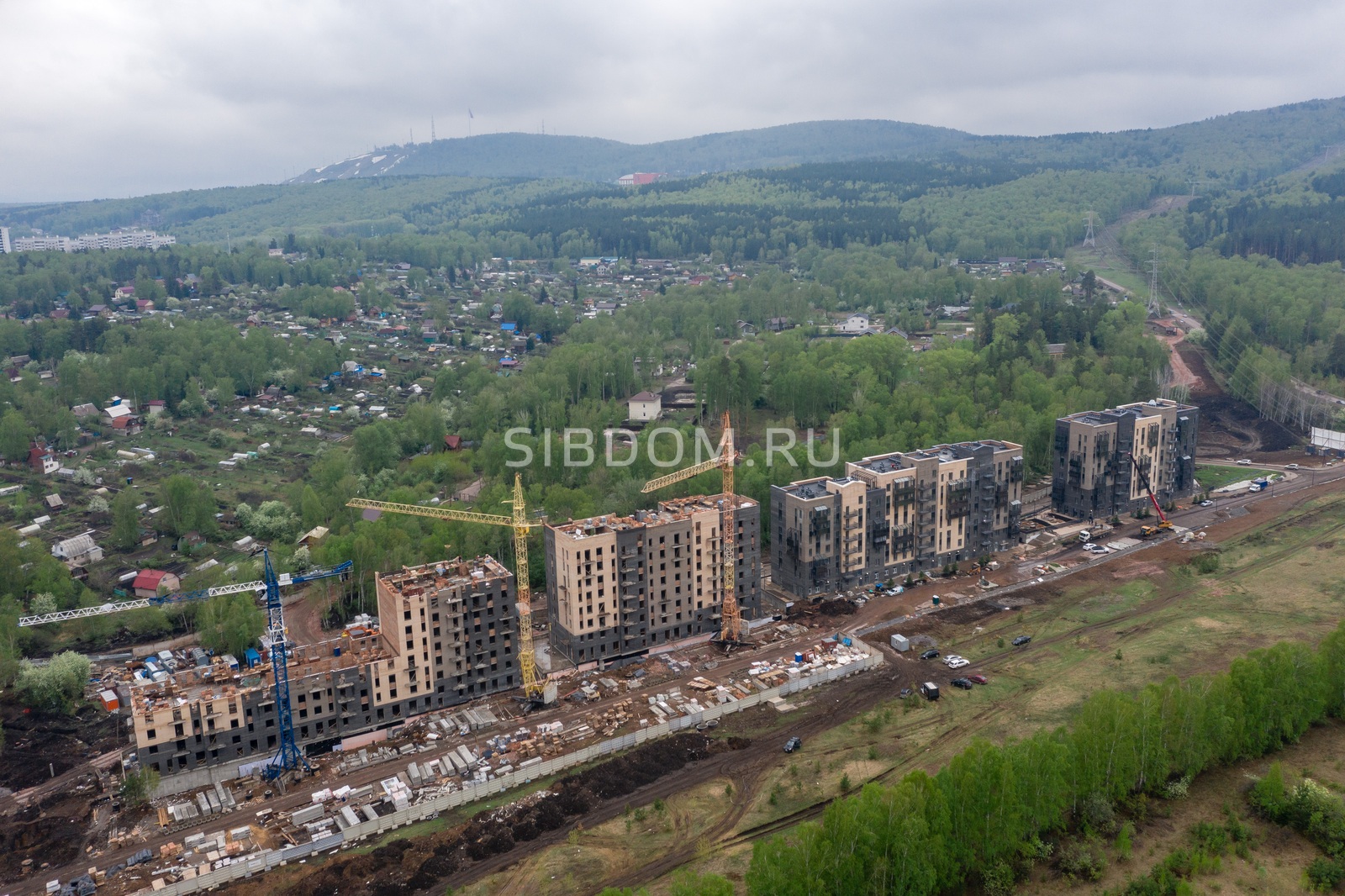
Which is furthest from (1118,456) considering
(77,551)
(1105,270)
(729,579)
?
(1105,270)

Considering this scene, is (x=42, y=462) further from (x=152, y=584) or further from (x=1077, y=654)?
(x=1077, y=654)

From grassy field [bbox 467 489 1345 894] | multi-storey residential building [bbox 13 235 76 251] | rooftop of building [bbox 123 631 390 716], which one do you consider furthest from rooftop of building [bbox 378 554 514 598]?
multi-storey residential building [bbox 13 235 76 251]

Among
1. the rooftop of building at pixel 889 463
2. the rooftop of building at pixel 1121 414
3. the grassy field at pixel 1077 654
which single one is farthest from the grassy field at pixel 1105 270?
the rooftop of building at pixel 889 463

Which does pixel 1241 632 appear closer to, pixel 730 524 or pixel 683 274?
pixel 730 524

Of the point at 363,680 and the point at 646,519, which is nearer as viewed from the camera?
the point at 363,680

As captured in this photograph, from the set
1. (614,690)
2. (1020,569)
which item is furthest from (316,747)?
(1020,569)

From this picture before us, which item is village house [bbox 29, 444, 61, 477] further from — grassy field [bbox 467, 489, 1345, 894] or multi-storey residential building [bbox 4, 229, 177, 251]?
multi-storey residential building [bbox 4, 229, 177, 251]

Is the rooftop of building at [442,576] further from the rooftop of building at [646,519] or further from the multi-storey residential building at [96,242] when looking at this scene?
the multi-storey residential building at [96,242]
